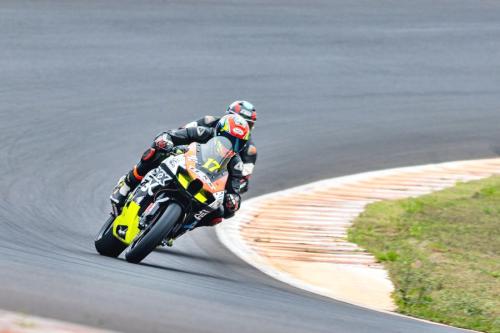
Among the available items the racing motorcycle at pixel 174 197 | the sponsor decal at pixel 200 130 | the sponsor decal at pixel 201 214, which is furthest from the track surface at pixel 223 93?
the sponsor decal at pixel 200 130

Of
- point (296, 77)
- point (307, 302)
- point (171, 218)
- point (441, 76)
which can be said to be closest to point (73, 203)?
point (171, 218)

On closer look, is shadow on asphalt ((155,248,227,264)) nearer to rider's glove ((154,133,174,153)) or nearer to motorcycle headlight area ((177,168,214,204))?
rider's glove ((154,133,174,153))

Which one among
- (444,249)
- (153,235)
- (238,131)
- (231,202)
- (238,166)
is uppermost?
(238,131)

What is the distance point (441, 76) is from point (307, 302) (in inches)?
437

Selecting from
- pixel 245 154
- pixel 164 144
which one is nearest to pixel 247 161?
pixel 245 154

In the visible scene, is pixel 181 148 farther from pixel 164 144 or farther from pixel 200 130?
pixel 200 130

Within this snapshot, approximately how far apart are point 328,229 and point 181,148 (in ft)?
8.79

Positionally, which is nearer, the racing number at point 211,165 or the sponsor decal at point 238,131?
the racing number at point 211,165

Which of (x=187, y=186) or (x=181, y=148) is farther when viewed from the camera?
(x=181, y=148)

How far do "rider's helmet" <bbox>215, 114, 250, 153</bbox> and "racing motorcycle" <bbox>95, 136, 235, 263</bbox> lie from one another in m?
0.13

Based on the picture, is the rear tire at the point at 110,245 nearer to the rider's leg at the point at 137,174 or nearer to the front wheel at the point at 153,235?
the front wheel at the point at 153,235

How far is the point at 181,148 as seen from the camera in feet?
28.0

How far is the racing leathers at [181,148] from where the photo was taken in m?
8.47

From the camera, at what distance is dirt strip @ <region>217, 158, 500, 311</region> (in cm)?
873
